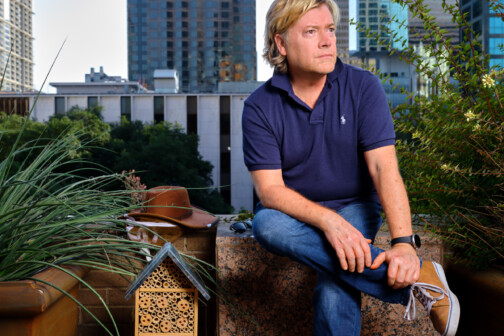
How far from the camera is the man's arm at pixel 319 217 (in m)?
1.53

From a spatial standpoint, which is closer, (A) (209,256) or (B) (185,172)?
(A) (209,256)

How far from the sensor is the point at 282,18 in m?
1.95

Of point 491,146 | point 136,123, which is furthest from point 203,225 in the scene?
point 136,123

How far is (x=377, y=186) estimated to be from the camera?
5.88ft

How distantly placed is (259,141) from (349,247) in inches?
21.7

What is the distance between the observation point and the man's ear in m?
2.01

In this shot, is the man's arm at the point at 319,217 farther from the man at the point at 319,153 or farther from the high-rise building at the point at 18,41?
the high-rise building at the point at 18,41

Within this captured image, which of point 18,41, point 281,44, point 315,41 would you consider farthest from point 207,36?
point 315,41

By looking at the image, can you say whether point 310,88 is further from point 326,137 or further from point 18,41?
point 18,41

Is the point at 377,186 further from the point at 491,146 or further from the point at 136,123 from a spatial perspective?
the point at 136,123

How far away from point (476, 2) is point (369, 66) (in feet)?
222

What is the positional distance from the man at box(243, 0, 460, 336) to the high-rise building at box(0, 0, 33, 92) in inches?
4862

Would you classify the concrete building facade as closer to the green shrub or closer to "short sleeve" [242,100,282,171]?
the green shrub

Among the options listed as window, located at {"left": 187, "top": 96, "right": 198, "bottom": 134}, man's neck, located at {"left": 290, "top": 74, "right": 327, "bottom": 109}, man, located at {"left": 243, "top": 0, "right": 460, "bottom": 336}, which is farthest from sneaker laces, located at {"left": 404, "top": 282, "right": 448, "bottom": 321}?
window, located at {"left": 187, "top": 96, "right": 198, "bottom": 134}
